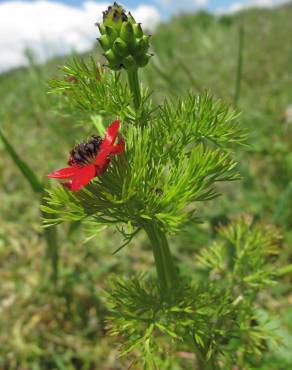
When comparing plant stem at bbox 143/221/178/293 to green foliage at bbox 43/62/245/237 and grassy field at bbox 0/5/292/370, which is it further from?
grassy field at bbox 0/5/292/370

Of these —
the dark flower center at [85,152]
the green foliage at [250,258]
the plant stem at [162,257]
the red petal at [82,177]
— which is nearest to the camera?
the red petal at [82,177]

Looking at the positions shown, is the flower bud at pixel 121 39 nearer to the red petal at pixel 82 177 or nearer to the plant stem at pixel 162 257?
the red petal at pixel 82 177

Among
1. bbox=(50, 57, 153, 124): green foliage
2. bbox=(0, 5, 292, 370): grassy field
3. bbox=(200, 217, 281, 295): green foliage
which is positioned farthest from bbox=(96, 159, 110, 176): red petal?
bbox=(200, 217, 281, 295): green foliage

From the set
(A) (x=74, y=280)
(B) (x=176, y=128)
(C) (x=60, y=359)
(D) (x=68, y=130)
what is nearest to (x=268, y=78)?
(D) (x=68, y=130)

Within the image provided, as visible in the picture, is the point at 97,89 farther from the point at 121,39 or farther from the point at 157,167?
the point at 157,167

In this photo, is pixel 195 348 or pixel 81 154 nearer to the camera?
pixel 81 154

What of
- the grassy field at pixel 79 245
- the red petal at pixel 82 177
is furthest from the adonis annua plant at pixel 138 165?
the grassy field at pixel 79 245

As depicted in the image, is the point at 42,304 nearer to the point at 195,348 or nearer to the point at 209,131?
the point at 195,348

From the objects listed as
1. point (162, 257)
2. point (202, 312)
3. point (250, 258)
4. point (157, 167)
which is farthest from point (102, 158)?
point (250, 258)
